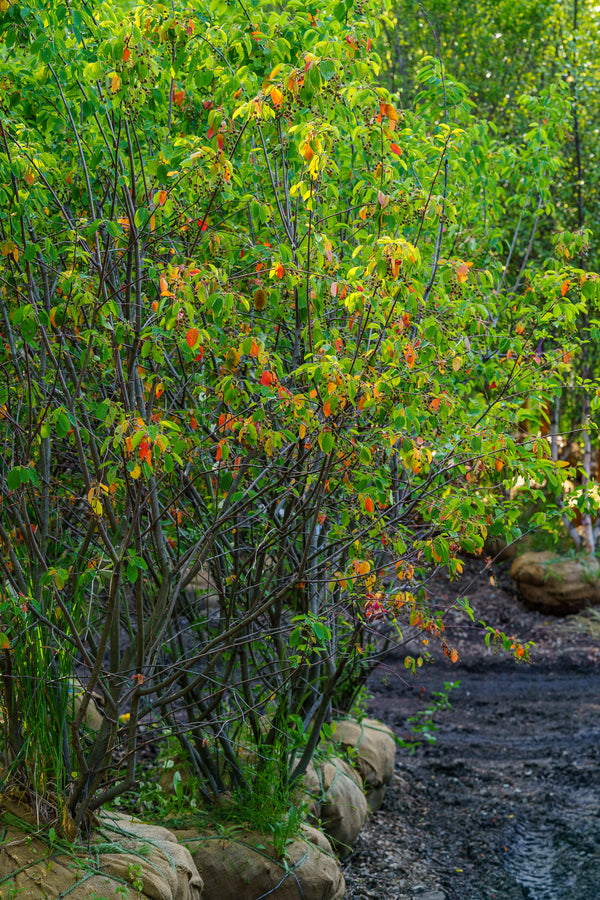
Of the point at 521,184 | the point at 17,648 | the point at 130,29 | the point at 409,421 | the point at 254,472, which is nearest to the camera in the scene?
the point at 130,29

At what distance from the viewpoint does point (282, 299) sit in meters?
3.38

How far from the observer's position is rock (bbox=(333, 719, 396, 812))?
510 centimetres

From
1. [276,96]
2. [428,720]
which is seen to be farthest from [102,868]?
[428,720]

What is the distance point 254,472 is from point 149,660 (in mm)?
864

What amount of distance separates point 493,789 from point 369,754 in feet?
3.54

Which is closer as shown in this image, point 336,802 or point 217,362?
point 217,362

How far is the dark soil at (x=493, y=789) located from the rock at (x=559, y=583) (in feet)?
3.72

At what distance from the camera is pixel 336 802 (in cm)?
434

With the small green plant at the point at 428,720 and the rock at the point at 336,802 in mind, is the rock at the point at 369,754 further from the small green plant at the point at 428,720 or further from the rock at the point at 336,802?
the small green plant at the point at 428,720

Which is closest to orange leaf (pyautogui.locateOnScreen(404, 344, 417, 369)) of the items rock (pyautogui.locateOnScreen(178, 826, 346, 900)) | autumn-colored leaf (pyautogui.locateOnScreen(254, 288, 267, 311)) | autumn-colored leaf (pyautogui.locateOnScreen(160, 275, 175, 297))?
autumn-colored leaf (pyautogui.locateOnScreen(254, 288, 267, 311))

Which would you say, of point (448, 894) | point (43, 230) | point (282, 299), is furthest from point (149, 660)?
point (448, 894)

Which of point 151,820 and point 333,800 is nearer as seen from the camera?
point 151,820

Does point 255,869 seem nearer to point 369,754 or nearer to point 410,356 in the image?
point 369,754

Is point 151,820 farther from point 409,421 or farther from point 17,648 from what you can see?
point 409,421
